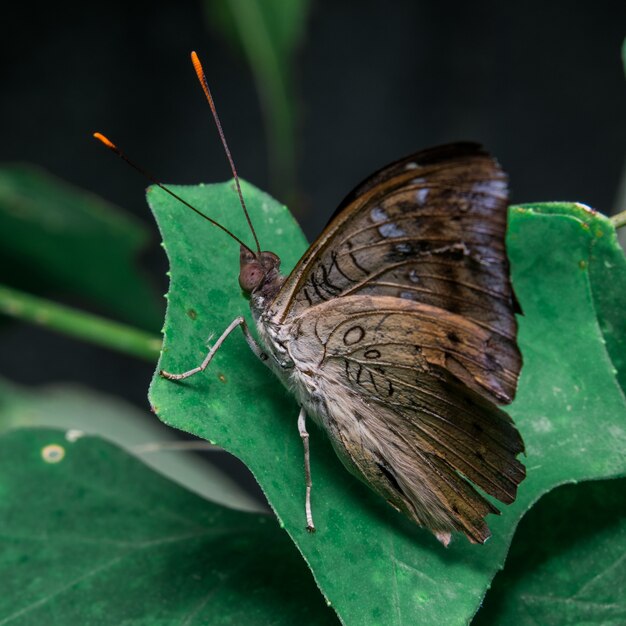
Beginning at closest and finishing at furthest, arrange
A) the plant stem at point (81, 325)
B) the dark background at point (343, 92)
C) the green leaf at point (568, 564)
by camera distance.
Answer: the green leaf at point (568, 564) → the plant stem at point (81, 325) → the dark background at point (343, 92)

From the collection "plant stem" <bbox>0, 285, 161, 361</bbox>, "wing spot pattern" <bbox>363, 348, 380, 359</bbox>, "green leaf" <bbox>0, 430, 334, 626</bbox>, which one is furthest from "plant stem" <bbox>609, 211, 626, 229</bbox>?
"plant stem" <bbox>0, 285, 161, 361</bbox>

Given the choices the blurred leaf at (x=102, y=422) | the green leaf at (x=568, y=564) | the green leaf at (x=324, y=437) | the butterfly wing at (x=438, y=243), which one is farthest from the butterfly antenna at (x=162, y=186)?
the blurred leaf at (x=102, y=422)

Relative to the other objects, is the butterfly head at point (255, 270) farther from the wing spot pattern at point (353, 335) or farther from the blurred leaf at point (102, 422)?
the blurred leaf at point (102, 422)

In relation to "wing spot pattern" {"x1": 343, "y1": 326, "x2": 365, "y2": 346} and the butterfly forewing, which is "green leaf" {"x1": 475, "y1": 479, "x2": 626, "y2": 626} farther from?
"wing spot pattern" {"x1": 343, "y1": 326, "x2": 365, "y2": 346}

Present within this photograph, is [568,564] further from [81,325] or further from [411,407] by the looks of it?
[81,325]

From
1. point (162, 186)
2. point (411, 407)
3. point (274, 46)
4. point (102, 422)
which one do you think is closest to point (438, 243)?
point (411, 407)

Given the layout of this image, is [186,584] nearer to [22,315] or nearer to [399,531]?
[399,531]
